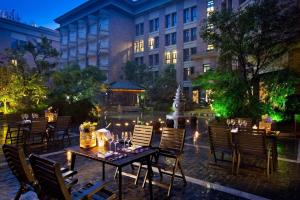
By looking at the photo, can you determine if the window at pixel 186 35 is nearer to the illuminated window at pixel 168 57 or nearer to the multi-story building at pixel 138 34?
the multi-story building at pixel 138 34

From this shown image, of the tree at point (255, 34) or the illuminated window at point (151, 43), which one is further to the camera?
the illuminated window at point (151, 43)

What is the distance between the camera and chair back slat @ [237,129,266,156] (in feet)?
18.0

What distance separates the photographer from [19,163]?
3.40 metres

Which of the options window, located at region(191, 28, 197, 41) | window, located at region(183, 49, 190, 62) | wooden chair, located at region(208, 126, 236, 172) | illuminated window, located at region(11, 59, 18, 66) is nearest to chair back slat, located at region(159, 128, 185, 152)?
wooden chair, located at region(208, 126, 236, 172)

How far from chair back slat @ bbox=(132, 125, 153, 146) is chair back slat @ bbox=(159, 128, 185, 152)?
1.22 ft

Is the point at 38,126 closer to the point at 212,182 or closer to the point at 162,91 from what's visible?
the point at 212,182

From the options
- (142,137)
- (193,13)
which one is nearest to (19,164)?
(142,137)

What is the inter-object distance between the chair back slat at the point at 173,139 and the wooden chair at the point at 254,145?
1.65 meters

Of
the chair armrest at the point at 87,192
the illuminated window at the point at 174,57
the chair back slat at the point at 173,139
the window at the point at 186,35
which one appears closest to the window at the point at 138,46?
the illuminated window at the point at 174,57

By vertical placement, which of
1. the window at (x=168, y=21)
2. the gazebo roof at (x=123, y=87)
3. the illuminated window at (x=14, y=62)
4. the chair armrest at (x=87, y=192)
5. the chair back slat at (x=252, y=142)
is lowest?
the chair armrest at (x=87, y=192)

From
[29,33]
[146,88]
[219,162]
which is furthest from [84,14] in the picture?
[219,162]

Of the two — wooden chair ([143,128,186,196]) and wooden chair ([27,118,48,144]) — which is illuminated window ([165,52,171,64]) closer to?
wooden chair ([27,118,48,144])

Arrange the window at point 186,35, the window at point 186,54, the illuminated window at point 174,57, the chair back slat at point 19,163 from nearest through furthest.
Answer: the chair back slat at point 19,163 → the window at point 186,54 → the window at point 186,35 → the illuminated window at point 174,57

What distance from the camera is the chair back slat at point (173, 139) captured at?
511 cm
